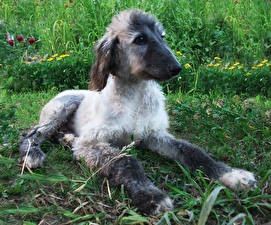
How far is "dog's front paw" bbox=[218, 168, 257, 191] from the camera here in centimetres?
277

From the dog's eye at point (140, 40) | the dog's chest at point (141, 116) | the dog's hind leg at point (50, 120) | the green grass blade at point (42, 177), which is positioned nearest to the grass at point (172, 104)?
the green grass blade at point (42, 177)

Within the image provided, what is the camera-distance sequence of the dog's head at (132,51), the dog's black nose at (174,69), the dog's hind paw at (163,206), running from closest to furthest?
the dog's hind paw at (163,206), the dog's black nose at (174,69), the dog's head at (132,51)

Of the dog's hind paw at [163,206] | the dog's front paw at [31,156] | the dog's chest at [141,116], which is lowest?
the dog's front paw at [31,156]

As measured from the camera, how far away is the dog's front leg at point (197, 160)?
284 centimetres

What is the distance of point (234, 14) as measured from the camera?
8102 millimetres

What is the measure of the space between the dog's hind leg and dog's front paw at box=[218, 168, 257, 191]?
184 cm

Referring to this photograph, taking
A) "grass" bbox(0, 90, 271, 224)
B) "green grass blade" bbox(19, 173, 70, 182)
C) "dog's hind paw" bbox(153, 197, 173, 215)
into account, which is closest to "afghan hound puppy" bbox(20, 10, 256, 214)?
"grass" bbox(0, 90, 271, 224)

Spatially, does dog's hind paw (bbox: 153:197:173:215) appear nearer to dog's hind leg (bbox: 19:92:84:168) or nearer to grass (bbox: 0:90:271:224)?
grass (bbox: 0:90:271:224)

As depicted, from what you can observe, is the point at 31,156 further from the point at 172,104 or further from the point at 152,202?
the point at 172,104

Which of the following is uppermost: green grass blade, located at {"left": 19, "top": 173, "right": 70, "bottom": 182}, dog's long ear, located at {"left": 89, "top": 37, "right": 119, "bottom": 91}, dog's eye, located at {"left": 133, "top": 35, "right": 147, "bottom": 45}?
dog's eye, located at {"left": 133, "top": 35, "right": 147, "bottom": 45}

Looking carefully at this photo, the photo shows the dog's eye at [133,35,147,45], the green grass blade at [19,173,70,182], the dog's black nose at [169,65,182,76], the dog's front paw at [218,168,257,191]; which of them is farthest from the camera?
the dog's eye at [133,35,147,45]

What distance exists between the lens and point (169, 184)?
2.94m

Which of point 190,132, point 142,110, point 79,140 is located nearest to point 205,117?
point 190,132

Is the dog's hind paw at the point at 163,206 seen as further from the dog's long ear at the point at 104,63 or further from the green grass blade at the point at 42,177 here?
the dog's long ear at the point at 104,63
